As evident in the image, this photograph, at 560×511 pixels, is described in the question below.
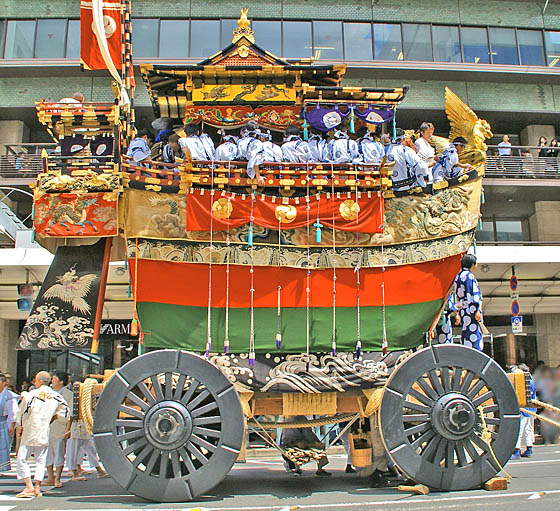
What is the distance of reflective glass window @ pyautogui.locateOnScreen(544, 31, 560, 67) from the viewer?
Result: 20.8 meters

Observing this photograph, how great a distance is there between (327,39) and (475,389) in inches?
645

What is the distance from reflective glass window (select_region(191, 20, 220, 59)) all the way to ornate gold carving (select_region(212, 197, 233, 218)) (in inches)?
567

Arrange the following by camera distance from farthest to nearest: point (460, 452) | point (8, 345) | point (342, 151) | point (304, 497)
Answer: point (8, 345)
point (342, 151)
point (304, 497)
point (460, 452)

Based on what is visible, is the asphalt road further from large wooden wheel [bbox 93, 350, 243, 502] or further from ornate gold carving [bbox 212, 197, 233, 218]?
ornate gold carving [bbox 212, 197, 233, 218]

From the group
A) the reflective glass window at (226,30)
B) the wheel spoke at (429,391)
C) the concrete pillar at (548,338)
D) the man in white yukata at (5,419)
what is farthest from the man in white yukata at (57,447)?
the concrete pillar at (548,338)

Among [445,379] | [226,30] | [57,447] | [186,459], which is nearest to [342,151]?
[445,379]

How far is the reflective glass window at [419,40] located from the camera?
67.1 feet

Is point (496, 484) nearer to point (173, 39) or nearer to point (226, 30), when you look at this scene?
point (226, 30)

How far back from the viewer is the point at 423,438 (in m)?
6.09

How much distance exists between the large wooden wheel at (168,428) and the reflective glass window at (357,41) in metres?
16.3

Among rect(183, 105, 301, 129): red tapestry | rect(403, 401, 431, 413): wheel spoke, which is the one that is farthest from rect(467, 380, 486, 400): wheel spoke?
rect(183, 105, 301, 129): red tapestry

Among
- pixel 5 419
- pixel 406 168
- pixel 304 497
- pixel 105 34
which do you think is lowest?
pixel 304 497

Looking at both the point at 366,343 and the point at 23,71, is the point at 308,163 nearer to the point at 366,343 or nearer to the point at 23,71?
the point at 366,343

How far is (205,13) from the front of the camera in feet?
65.4
